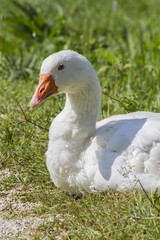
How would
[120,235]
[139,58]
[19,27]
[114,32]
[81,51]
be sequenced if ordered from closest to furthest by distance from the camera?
[120,235] < [81,51] < [139,58] < [19,27] < [114,32]

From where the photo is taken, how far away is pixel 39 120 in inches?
154

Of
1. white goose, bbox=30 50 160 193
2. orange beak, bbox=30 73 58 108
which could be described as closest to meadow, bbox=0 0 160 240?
white goose, bbox=30 50 160 193

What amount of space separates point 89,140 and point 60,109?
1.12m

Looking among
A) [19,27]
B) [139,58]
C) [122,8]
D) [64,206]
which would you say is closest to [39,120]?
[64,206]

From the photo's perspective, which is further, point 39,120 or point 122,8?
point 122,8

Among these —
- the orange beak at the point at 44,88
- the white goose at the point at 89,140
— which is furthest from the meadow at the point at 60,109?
the orange beak at the point at 44,88

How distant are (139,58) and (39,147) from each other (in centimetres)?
240

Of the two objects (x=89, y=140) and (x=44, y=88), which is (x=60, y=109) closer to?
(x=89, y=140)

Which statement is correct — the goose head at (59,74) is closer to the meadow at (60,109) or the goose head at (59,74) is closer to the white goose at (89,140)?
the white goose at (89,140)

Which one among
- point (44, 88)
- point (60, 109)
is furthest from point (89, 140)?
point (60, 109)

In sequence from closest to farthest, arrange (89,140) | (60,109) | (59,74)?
(59,74)
(89,140)
(60,109)

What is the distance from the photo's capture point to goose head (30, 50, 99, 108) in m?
2.92

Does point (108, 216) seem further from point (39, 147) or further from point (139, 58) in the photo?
point (139, 58)

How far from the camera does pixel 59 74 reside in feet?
9.66
